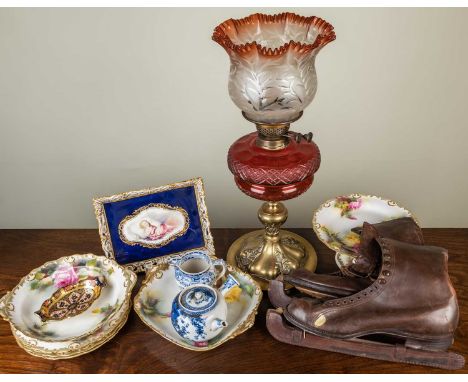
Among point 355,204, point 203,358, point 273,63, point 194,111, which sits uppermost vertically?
point 273,63

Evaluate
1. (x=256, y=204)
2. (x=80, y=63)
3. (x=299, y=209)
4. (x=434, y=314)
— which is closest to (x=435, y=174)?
(x=299, y=209)

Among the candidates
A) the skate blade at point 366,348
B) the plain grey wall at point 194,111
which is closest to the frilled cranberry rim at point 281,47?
the plain grey wall at point 194,111

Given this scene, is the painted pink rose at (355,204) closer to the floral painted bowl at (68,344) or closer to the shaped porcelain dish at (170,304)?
the shaped porcelain dish at (170,304)

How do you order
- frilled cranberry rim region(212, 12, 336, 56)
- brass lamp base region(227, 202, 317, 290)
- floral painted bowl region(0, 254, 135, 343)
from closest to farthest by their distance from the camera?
frilled cranberry rim region(212, 12, 336, 56), floral painted bowl region(0, 254, 135, 343), brass lamp base region(227, 202, 317, 290)

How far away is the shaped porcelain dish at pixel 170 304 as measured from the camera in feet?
2.47

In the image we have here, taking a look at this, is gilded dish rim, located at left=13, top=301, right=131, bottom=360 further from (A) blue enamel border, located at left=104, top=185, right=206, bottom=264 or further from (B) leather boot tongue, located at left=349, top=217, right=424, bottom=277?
(B) leather boot tongue, located at left=349, top=217, right=424, bottom=277

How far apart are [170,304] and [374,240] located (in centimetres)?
36

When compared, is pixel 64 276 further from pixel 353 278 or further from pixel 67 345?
pixel 353 278

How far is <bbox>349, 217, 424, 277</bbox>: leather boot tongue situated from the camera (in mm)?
766

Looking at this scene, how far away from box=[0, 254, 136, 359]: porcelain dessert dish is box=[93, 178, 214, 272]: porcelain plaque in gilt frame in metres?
0.06

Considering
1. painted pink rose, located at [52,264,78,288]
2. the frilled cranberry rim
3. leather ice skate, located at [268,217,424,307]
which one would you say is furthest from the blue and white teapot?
the frilled cranberry rim

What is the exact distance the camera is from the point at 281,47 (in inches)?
26.3

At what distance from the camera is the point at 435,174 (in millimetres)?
1151

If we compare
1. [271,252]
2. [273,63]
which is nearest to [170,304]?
[271,252]
